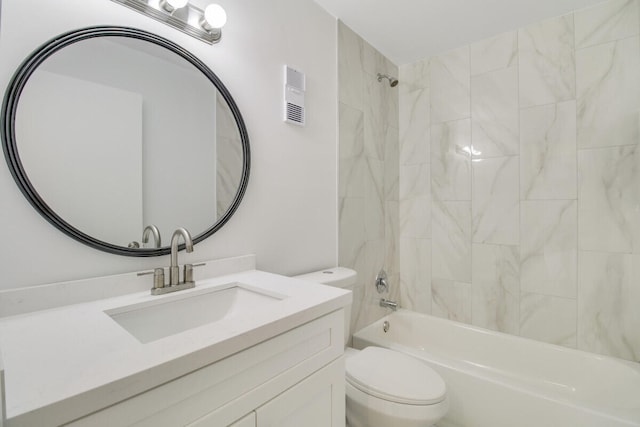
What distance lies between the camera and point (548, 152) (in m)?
1.87

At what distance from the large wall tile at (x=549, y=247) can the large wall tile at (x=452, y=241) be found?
0.34m

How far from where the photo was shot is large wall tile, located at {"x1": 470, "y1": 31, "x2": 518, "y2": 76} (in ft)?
6.55

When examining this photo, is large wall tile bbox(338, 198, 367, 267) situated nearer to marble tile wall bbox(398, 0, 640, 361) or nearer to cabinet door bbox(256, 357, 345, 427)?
marble tile wall bbox(398, 0, 640, 361)

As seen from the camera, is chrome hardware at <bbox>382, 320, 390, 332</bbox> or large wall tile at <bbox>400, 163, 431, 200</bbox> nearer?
chrome hardware at <bbox>382, 320, 390, 332</bbox>

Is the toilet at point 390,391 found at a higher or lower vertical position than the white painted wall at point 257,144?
lower

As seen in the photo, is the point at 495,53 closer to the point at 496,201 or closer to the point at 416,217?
the point at 496,201

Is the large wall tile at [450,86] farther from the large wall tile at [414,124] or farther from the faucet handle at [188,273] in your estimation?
the faucet handle at [188,273]

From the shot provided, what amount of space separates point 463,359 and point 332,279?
51.5 inches

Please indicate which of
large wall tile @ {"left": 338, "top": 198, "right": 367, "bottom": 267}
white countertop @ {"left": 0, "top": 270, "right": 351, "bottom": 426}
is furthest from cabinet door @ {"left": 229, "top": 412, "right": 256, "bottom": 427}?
large wall tile @ {"left": 338, "top": 198, "right": 367, "bottom": 267}

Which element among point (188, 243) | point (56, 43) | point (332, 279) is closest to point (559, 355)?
point (332, 279)

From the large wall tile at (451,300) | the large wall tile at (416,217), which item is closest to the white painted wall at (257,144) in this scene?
the large wall tile at (416,217)

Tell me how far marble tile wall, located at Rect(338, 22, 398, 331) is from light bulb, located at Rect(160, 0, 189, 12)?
1.05m

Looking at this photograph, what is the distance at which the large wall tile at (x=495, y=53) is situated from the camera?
1997 mm

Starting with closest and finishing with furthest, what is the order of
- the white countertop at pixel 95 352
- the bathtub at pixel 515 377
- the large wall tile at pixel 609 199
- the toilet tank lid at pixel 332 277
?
the white countertop at pixel 95 352, the bathtub at pixel 515 377, the toilet tank lid at pixel 332 277, the large wall tile at pixel 609 199
